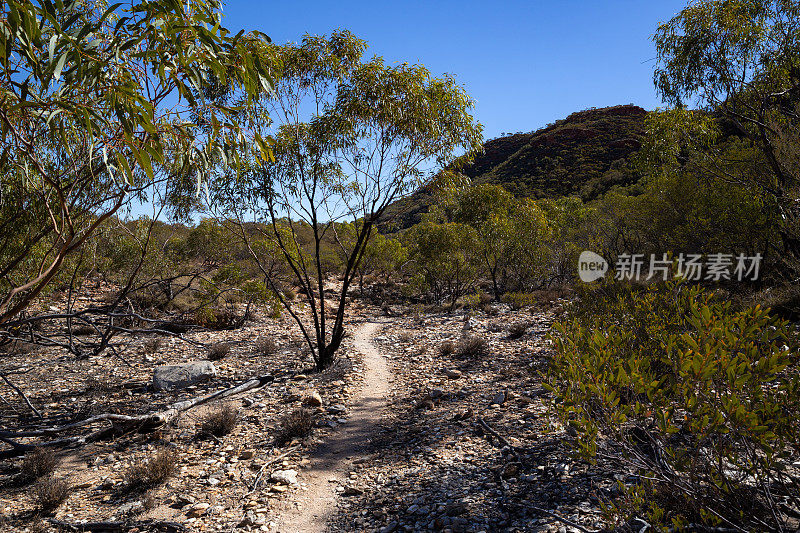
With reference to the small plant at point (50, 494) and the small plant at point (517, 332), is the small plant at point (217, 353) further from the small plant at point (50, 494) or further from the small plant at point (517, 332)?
the small plant at point (517, 332)

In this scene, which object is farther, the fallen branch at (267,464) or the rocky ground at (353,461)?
the fallen branch at (267,464)

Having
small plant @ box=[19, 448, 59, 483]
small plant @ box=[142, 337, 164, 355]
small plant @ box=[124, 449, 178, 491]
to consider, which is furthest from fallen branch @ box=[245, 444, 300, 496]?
small plant @ box=[142, 337, 164, 355]

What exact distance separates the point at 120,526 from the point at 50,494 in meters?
1.14

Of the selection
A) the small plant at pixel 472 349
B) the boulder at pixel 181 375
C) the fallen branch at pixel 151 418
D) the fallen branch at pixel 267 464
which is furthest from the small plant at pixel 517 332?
the boulder at pixel 181 375

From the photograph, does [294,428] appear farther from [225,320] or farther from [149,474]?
[225,320]

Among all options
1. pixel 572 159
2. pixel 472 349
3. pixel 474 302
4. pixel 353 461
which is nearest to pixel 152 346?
pixel 353 461

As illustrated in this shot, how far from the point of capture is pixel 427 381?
8.48m

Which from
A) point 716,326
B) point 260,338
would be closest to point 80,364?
point 260,338

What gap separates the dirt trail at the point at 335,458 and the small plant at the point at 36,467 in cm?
342

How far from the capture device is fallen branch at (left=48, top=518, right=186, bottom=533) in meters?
4.11

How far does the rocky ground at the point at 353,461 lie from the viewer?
4.08 metres

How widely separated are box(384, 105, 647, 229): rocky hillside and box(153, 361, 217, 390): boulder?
32.1 metres

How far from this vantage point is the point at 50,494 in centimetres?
450

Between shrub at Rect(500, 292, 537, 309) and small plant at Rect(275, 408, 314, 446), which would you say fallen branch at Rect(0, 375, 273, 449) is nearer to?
small plant at Rect(275, 408, 314, 446)
